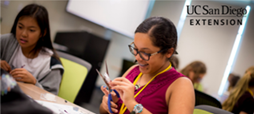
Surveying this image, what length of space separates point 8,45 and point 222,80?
2.57 m

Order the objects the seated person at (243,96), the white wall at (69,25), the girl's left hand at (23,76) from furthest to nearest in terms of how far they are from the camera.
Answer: the seated person at (243,96) < the white wall at (69,25) < the girl's left hand at (23,76)

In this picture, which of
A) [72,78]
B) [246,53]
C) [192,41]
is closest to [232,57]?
[246,53]

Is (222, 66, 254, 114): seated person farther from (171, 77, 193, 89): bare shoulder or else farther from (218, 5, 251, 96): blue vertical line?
(171, 77, 193, 89): bare shoulder

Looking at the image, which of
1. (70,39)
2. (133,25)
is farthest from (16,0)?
(133,25)

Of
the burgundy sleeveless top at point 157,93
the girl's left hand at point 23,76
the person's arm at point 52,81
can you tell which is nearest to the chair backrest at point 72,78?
the person's arm at point 52,81

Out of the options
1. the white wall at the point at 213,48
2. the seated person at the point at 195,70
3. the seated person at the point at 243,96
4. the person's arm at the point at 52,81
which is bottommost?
the seated person at the point at 243,96

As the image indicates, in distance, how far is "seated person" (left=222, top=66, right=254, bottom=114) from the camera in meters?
2.26

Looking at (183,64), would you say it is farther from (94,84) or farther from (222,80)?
(94,84)

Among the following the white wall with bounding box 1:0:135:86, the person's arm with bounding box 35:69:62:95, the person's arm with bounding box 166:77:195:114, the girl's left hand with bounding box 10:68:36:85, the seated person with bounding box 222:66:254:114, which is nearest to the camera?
the person's arm with bounding box 166:77:195:114

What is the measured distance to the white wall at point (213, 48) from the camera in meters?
2.45

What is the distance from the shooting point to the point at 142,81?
1.15m

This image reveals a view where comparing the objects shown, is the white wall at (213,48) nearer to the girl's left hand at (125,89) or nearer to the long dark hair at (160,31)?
the long dark hair at (160,31)

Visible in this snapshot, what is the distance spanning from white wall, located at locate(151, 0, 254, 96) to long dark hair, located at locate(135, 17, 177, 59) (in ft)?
4.45

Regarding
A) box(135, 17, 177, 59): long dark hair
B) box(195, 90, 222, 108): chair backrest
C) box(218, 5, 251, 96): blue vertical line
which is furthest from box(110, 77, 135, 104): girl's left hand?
box(218, 5, 251, 96): blue vertical line
